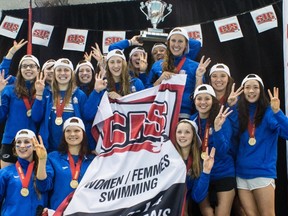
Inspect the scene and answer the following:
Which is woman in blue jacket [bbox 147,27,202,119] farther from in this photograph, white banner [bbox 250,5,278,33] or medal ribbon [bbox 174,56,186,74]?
white banner [bbox 250,5,278,33]

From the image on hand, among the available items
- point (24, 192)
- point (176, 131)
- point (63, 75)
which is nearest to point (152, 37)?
point (63, 75)

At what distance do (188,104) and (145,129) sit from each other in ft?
2.06

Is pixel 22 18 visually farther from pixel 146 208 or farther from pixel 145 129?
pixel 146 208

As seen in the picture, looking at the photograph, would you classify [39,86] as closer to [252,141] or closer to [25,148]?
[25,148]

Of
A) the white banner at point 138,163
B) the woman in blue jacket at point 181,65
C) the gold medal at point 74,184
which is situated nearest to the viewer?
the white banner at point 138,163

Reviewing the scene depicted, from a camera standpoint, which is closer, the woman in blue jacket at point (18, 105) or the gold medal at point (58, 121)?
the gold medal at point (58, 121)

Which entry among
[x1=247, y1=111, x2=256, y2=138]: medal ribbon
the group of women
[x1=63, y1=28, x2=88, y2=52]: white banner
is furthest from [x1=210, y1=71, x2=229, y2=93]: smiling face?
[x1=63, y1=28, x2=88, y2=52]: white banner

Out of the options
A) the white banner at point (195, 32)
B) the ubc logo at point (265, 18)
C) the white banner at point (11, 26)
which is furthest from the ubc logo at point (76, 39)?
the ubc logo at point (265, 18)

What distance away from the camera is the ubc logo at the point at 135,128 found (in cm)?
435

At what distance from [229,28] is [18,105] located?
9.15ft

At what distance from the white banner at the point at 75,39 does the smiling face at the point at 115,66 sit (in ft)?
5.66

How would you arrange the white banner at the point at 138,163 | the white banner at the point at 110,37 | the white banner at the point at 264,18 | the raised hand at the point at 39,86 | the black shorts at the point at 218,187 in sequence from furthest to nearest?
the white banner at the point at 110,37 < the white banner at the point at 264,18 < the raised hand at the point at 39,86 < the black shorts at the point at 218,187 < the white banner at the point at 138,163

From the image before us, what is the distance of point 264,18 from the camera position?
5.93 m

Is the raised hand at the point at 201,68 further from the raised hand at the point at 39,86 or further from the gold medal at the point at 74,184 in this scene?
the gold medal at the point at 74,184
